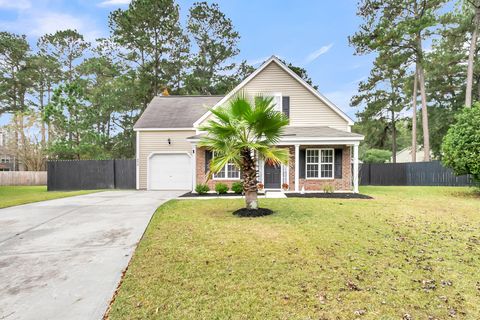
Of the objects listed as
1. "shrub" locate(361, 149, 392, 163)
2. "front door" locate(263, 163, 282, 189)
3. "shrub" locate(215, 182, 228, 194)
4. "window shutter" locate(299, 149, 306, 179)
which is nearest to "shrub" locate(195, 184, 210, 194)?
"shrub" locate(215, 182, 228, 194)

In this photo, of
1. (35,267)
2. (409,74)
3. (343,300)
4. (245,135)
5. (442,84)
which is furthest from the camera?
(409,74)

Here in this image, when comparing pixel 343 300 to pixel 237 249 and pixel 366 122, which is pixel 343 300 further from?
pixel 366 122

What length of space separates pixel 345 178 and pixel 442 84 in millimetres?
20216

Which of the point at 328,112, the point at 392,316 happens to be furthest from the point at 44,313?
the point at 328,112

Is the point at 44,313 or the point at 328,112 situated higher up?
the point at 328,112

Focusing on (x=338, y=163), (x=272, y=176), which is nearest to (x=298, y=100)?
(x=338, y=163)

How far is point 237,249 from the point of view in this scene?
181 inches

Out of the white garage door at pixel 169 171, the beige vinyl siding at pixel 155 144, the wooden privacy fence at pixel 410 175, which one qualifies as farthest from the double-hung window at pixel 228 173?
the wooden privacy fence at pixel 410 175

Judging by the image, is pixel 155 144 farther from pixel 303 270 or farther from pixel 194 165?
pixel 303 270

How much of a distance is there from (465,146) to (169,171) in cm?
1576

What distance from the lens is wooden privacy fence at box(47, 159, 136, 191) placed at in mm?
17219

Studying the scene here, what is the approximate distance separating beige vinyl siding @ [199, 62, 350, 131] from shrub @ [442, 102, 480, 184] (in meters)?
4.72

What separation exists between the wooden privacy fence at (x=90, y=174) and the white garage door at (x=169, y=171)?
1944 mm

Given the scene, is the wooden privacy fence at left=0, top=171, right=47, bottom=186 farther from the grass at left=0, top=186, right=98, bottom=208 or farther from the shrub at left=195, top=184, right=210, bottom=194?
the shrub at left=195, top=184, right=210, bottom=194
